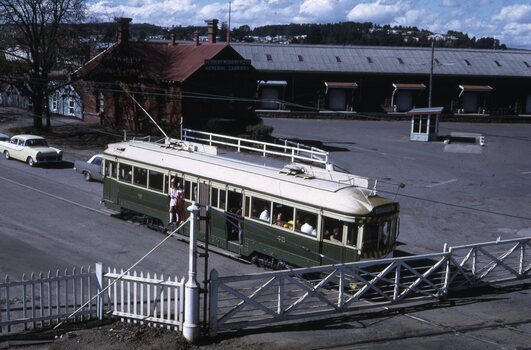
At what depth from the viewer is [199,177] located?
20203 mm

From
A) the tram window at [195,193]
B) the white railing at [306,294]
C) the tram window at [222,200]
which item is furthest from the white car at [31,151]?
the white railing at [306,294]

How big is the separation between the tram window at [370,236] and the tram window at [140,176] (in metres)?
9.10

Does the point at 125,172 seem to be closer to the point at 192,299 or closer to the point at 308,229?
the point at 308,229

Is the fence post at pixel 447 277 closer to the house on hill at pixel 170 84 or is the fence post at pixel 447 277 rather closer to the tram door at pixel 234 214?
the tram door at pixel 234 214

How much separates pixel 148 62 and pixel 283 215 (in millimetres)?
27257

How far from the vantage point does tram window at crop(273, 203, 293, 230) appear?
17594 mm

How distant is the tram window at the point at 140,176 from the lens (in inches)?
885

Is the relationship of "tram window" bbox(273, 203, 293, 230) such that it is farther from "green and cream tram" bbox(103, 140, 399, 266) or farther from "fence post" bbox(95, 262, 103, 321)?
"fence post" bbox(95, 262, 103, 321)

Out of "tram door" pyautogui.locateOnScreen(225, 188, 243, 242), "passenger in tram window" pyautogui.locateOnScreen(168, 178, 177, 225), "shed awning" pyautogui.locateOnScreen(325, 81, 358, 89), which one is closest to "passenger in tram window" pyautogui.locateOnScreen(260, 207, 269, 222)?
"tram door" pyautogui.locateOnScreen(225, 188, 243, 242)

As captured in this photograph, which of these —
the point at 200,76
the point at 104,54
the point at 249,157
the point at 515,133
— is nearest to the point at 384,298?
the point at 249,157

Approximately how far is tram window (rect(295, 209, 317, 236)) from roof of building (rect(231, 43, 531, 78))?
1717 inches

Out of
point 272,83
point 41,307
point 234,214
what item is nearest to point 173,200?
point 234,214

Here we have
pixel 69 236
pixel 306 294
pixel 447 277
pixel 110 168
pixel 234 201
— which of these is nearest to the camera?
pixel 306 294

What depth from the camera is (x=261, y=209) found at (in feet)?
60.3
